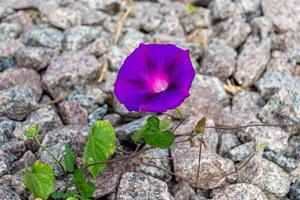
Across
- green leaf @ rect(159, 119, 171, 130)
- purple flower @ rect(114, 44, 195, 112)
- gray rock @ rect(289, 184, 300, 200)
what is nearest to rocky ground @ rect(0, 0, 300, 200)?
gray rock @ rect(289, 184, 300, 200)

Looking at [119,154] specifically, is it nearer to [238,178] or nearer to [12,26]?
[238,178]

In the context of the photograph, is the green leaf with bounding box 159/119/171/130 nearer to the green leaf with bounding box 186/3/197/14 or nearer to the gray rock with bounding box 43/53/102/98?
the gray rock with bounding box 43/53/102/98

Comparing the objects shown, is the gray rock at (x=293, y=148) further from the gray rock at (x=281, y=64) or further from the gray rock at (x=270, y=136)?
the gray rock at (x=281, y=64)

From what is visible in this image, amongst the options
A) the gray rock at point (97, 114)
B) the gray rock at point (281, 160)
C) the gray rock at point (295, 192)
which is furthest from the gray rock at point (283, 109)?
the gray rock at point (97, 114)

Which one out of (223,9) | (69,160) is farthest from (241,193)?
(223,9)

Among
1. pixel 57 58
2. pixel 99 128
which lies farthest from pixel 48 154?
pixel 57 58

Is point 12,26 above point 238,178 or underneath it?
above
